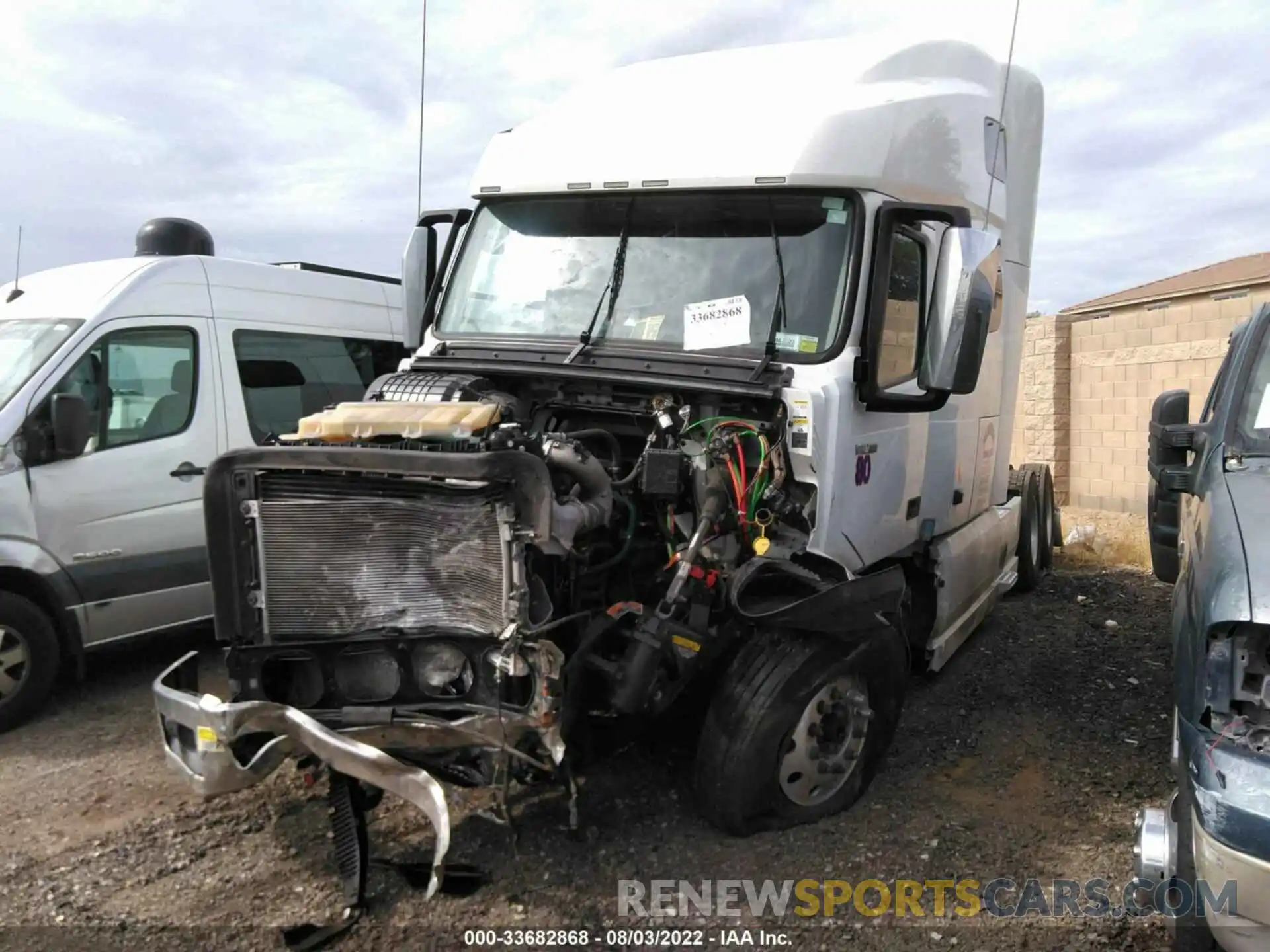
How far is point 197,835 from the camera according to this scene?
3.80 metres

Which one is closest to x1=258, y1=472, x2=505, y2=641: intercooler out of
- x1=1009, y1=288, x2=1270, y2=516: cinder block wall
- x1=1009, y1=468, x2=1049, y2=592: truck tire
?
x1=1009, y1=468, x2=1049, y2=592: truck tire

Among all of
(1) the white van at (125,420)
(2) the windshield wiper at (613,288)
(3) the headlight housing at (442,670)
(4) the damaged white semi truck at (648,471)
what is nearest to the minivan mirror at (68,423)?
(1) the white van at (125,420)

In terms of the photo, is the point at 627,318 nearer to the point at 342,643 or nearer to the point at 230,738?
the point at 342,643

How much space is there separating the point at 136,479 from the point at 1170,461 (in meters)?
5.38

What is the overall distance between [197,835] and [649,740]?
1.94 meters

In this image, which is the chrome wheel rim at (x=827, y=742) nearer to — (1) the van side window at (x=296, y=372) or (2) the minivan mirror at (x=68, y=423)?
(1) the van side window at (x=296, y=372)

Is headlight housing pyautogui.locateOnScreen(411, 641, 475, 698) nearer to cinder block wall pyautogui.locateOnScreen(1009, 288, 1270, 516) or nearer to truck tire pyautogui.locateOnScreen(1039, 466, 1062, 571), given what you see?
truck tire pyautogui.locateOnScreen(1039, 466, 1062, 571)

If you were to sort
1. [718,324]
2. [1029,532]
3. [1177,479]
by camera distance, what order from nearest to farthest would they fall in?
[1177,479]
[718,324]
[1029,532]

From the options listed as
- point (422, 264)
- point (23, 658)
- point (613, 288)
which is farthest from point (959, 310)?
point (23, 658)

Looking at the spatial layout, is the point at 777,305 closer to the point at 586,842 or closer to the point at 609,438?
the point at 609,438

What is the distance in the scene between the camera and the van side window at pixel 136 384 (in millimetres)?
5266

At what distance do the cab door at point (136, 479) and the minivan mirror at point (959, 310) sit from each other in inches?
162

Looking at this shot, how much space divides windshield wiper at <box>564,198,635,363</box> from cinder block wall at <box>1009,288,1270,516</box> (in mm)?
8364

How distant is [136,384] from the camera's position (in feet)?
18.1
